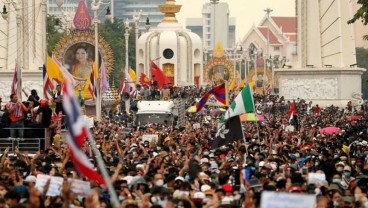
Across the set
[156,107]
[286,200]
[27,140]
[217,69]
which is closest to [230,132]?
[27,140]

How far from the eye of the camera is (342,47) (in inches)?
3162

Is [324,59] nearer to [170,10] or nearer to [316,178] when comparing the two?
[170,10]

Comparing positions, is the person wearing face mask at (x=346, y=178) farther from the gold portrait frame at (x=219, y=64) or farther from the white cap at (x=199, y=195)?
the gold portrait frame at (x=219, y=64)

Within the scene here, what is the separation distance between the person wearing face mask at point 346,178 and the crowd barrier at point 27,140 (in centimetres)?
938

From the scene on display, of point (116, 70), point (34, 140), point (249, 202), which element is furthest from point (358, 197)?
point (116, 70)

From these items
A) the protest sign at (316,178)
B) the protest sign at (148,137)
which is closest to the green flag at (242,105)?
the protest sign at (316,178)

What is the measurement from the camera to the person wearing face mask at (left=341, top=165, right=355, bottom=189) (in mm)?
28209

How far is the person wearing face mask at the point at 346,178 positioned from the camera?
92.6ft

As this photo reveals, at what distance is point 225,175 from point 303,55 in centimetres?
5494

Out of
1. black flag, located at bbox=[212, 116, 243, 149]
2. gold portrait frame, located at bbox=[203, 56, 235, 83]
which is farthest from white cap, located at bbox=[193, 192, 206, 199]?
gold portrait frame, located at bbox=[203, 56, 235, 83]

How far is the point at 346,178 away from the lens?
2950 centimetres

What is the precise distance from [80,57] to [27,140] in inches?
2109

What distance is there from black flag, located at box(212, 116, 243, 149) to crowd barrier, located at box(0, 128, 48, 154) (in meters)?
3.79

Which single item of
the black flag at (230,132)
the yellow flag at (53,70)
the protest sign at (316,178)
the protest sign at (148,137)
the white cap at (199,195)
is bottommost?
the white cap at (199,195)
